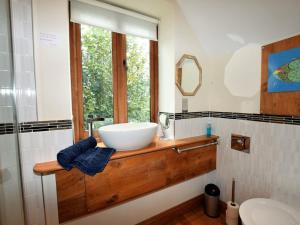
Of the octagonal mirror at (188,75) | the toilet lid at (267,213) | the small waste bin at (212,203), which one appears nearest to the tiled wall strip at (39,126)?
the octagonal mirror at (188,75)

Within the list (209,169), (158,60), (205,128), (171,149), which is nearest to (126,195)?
(171,149)

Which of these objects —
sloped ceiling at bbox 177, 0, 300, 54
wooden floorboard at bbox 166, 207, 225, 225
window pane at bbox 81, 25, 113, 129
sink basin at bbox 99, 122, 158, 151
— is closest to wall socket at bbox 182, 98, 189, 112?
sink basin at bbox 99, 122, 158, 151

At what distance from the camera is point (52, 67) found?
113 centimetres

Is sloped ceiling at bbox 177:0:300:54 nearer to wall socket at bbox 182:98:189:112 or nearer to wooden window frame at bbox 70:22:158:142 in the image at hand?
wooden window frame at bbox 70:22:158:142

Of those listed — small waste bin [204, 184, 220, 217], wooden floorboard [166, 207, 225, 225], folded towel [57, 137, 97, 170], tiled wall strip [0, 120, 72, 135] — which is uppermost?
tiled wall strip [0, 120, 72, 135]

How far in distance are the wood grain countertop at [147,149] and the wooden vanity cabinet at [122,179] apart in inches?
1.5

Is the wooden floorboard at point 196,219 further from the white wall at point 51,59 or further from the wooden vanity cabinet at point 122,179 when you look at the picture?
the white wall at point 51,59

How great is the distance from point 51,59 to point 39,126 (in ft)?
1.54

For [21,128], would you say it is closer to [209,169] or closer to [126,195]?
[126,195]

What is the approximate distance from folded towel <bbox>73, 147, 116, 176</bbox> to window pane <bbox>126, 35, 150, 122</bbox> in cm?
62

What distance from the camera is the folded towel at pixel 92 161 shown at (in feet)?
3.41

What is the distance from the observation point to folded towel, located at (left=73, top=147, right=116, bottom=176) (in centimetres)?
104

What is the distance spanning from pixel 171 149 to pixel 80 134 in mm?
854

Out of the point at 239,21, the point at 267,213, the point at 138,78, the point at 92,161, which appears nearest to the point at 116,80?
the point at 138,78
